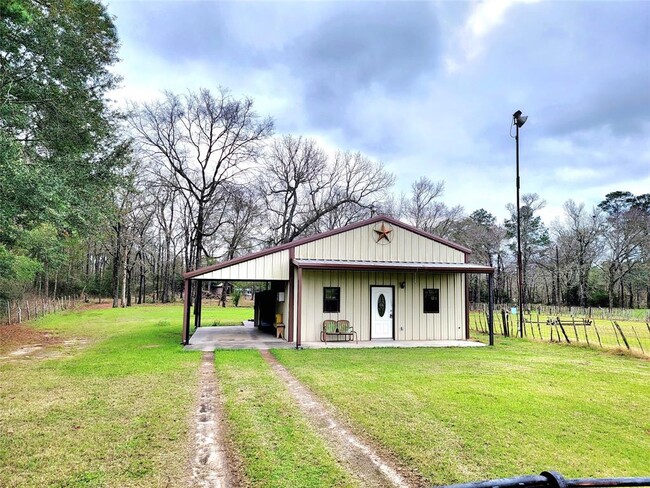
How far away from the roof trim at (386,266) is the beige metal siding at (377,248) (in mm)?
438

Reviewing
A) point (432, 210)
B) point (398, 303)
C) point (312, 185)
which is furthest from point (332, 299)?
point (432, 210)

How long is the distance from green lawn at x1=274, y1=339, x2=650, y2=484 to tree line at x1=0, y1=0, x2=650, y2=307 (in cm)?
791

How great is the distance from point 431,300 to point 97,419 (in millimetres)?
10915

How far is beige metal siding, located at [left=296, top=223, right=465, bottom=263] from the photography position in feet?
42.7

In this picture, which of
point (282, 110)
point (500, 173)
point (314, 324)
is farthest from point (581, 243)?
point (314, 324)

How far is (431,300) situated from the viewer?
45.0ft

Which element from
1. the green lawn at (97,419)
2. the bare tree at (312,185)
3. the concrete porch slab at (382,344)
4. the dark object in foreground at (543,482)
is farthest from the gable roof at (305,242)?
the bare tree at (312,185)

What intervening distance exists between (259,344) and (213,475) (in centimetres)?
854

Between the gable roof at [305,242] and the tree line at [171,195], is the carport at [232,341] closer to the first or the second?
the gable roof at [305,242]

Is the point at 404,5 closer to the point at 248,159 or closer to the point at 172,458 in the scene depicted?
the point at 172,458

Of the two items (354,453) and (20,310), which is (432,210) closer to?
(20,310)

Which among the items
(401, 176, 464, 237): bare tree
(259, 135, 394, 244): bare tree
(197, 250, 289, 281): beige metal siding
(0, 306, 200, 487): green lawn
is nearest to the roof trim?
(197, 250, 289, 281): beige metal siding

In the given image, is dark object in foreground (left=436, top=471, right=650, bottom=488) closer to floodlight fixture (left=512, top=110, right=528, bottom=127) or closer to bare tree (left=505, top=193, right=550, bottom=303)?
floodlight fixture (left=512, top=110, right=528, bottom=127)

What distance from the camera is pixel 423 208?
36156mm
